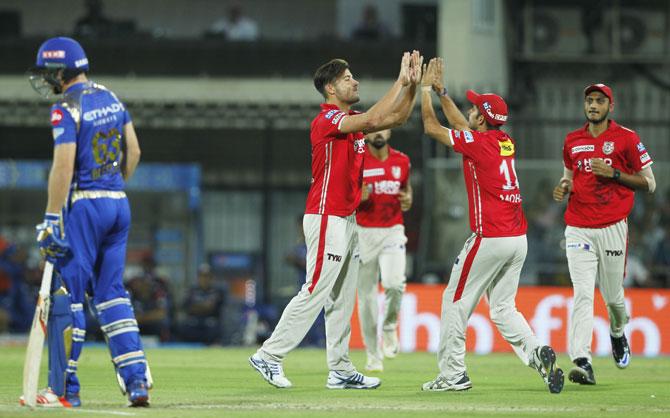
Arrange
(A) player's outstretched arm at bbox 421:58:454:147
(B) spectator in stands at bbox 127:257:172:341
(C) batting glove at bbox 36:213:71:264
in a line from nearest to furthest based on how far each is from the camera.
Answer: (C) batting glove at bbox 36:213:71:264
(A) player's outstretched arm at bbox 421:58:454:147
(B) spectator in stands at bbox 127:257:172:341

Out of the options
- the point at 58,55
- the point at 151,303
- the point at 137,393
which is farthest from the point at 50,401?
the point at 151,303

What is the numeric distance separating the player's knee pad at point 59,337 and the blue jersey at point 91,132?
0.82m

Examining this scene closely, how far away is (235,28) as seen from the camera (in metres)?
26.8

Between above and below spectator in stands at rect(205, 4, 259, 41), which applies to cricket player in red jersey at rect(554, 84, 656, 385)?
below

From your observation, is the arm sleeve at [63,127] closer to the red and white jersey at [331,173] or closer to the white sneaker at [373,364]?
the red and white jersey at [331,173]

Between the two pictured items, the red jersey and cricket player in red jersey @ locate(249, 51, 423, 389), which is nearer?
cricket player in red jersey @ locate(249, 51, 423, 389)

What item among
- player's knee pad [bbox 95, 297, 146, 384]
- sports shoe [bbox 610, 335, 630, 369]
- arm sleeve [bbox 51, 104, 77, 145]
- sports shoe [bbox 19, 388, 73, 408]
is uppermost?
arm sleeve [bbox 51, 104, 77, 145]

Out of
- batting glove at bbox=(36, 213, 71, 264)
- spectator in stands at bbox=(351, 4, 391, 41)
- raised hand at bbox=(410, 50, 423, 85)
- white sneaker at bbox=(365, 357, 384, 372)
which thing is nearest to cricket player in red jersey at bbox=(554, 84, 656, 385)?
white sneaker at bbox=(365, 357, 384, 372)

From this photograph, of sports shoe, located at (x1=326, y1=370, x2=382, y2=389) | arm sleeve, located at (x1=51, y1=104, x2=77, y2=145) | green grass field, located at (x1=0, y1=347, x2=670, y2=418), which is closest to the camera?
arm sleeve, located at (x1=51, y1=104, x2=77, y2=145)

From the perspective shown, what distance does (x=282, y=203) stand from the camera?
25.5m

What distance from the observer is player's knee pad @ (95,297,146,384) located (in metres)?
9.07

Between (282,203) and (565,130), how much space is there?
5627 mm

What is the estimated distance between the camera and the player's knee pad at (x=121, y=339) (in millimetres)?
9070

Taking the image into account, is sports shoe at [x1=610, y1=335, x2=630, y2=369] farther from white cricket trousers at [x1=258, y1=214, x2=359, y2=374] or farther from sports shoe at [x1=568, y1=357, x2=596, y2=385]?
white cricket trousers at [x1=258, y1=214, x2=359, y2=374]
